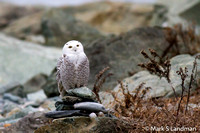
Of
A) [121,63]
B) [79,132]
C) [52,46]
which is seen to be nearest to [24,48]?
[52,46]

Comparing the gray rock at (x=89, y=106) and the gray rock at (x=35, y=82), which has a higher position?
the gray rock at (x=35, y=82)

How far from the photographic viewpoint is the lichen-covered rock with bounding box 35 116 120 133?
4059 mm

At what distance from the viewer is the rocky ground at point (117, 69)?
4164mm

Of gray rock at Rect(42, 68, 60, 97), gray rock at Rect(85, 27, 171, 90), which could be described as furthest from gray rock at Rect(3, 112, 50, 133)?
gray rock at Rect(42, 68, 60, 97)

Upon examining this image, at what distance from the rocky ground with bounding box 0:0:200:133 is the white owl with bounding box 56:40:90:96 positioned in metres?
0.54

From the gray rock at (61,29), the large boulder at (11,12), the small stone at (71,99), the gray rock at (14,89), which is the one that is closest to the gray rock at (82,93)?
the small stone at (71,99)

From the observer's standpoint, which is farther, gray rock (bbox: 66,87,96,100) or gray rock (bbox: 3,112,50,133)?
gray rock (bbox: 3,112,50,133)

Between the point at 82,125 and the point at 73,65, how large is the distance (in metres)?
0.72

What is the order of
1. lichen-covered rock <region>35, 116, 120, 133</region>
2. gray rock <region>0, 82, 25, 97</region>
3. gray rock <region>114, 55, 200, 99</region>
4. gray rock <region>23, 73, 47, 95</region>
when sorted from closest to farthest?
lichen-covered rock <region>35, 116, 120, 133</region> < gray rock <region>114, 55, 200, 99</region> < gray rock <region>0, 82, 25, 97</region> < gray rock <region>23, 73, 47, 95</region>

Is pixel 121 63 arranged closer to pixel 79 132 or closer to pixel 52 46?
pixel 79 132

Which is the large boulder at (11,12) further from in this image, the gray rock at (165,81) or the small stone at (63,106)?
the small stone at (63,106)

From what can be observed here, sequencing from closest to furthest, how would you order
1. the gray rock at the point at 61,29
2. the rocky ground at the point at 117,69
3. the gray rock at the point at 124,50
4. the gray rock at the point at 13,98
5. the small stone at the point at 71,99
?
the rocky ground at the point at 117,69 < the small stone at the point at 71,99 < the gray rock at the point at 124,50 < the gray rock at the point at 13,98 < the gray rock at the point at 61,29

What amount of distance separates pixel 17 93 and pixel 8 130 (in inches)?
145

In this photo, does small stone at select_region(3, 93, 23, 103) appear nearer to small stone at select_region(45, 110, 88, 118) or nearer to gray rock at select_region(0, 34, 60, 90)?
gray rock at select_region(0, 34, 60, 90)
